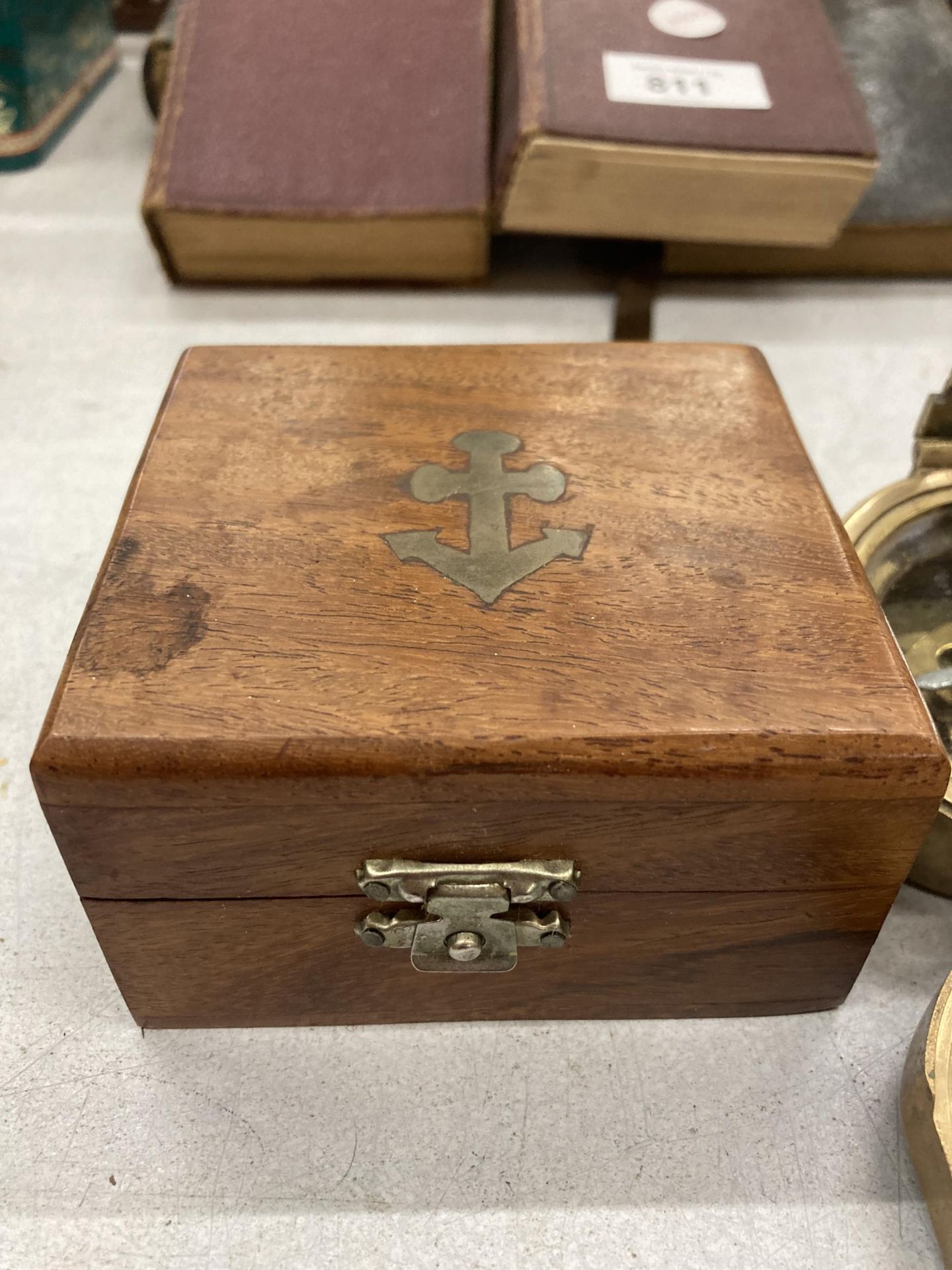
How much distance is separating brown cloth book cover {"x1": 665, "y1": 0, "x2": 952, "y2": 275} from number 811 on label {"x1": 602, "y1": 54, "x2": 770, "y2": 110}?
24 cm

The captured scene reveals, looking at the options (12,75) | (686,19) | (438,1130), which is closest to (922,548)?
(438,1130)

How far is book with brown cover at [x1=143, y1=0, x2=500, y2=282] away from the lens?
1.54 meters

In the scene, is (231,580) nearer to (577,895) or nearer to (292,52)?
(577,895)

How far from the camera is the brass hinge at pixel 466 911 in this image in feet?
2.45

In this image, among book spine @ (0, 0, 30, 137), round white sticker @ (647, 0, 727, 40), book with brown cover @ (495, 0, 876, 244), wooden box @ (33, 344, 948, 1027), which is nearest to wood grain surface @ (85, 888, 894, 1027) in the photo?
wooden box @ (33, 344, 948, 1027)

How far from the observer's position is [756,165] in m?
1.41

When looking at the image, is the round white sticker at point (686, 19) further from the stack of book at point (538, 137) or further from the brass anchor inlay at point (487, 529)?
the brass anchor inlay at point (487, 529)

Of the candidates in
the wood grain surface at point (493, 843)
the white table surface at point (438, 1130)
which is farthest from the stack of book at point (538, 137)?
the wood grain surface at point (493, 843)

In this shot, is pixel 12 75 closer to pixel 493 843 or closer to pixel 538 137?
pixel 538 137

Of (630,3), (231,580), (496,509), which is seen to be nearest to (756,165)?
(630,3)

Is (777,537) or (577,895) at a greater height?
(777,537)

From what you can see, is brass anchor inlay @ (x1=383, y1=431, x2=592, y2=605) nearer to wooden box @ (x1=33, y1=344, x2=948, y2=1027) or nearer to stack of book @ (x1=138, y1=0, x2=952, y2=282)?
wooden box @ (x1=33, y1=344, x2=948, y2=1027)

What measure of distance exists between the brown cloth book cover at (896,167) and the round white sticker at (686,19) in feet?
1.00

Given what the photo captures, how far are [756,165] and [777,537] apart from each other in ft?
2.68
